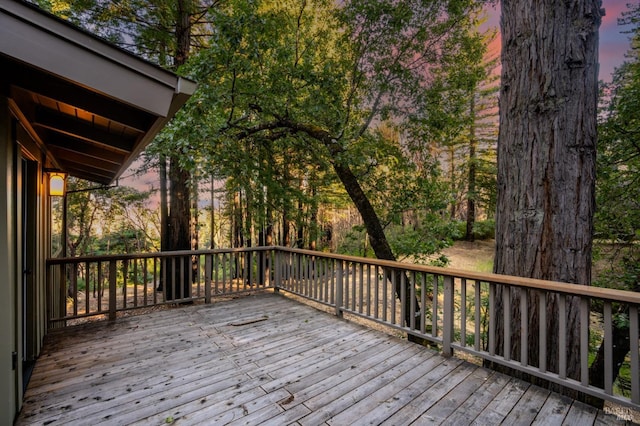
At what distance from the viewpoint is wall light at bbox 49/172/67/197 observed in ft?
12.9

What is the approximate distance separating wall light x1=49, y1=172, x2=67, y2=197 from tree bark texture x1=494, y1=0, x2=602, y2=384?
555 centimetres

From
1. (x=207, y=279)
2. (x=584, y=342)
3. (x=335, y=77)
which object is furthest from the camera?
(x=335, y=77)

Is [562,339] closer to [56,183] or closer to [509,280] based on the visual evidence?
[509,280]

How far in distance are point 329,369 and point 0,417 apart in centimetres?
230

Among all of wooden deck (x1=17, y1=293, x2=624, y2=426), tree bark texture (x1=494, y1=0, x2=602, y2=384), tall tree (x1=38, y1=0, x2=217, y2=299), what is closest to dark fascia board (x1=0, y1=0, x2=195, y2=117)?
wooden deck (x1=17, y1=293, x2=624, y2=426)

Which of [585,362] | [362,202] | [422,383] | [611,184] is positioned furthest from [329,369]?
[611,184]

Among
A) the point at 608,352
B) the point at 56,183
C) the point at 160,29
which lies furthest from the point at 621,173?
the point at 160,29

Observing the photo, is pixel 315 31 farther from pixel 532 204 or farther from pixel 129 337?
pixel 129 337

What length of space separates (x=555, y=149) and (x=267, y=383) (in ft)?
10.4

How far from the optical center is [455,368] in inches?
108

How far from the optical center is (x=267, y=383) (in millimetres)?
2496

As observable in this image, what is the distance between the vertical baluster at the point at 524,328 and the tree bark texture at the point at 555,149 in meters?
0.11

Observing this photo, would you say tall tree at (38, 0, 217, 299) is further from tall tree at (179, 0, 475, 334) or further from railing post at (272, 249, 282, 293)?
railing post at (272, 249, 282, 293)

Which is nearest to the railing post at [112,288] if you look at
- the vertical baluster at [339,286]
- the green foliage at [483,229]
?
the vertical baluster at [339,286]
